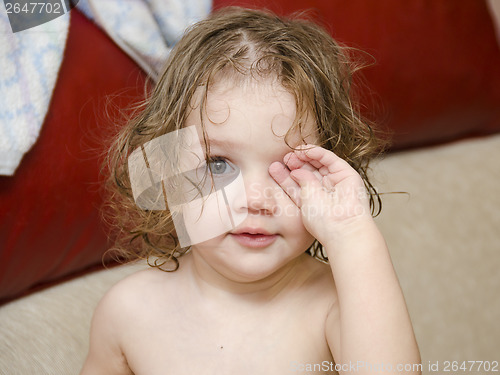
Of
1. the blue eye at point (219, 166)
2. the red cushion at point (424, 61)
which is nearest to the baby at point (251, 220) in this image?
the blue eye at point (219, 166)

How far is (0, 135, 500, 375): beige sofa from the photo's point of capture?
3.56ft

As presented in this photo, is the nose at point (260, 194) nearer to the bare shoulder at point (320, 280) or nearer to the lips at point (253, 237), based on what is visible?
the lips at point (253, 237)

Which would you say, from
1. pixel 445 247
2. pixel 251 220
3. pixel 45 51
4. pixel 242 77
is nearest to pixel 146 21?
pixel 45 51

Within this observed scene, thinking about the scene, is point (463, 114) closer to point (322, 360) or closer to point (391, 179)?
point (391, 179)

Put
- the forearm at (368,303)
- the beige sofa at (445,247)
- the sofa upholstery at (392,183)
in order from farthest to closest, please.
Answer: the beige sofa at (445,247), the sofa upholstery at (392,183), the forearm at (368,303)

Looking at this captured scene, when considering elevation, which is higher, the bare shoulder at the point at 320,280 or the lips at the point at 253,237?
the lips at the point at 253,237

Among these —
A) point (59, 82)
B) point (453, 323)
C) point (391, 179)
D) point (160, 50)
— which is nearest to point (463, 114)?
point (391, 179)

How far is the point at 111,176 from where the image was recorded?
0.82 metres

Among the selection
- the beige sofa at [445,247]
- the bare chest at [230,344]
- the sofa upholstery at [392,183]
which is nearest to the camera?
the bare chest at [230,344]

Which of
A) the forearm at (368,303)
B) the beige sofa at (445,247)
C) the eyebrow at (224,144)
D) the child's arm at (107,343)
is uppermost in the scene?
the eyebrow at (224,144)

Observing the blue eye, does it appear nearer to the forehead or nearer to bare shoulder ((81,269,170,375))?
the forehead

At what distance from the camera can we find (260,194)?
0.66 m

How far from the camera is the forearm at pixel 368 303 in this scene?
0.62 meters

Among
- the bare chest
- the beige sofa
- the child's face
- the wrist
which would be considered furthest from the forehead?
the beige sofa
